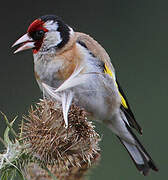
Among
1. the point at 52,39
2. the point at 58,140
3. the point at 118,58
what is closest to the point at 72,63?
the point at 52,39

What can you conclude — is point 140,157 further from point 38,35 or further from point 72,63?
point 38,35

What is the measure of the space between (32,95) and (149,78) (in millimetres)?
1111

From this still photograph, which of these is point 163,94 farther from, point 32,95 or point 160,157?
point 32,95

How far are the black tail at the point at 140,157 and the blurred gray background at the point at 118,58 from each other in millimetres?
993

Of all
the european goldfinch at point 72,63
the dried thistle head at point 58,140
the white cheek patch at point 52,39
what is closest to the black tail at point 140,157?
the european goldfinch at point 72,63

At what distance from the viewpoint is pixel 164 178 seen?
383 centimetres

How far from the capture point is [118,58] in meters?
5.06

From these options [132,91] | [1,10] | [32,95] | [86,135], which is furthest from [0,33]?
[86,135]

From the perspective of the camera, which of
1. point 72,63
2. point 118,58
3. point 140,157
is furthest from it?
point 118,58

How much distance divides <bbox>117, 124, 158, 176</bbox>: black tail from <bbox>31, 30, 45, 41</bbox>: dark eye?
78 cm

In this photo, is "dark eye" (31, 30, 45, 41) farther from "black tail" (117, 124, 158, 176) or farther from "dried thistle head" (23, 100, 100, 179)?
"black tail" (117, 124, 158, 176)

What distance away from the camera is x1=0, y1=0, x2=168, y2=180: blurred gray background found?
4336mm

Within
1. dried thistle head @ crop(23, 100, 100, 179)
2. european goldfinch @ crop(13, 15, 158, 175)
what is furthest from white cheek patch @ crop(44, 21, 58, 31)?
dried thistle head @ crop(23, 100, 100, 179)

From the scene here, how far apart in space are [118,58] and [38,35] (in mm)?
2494
